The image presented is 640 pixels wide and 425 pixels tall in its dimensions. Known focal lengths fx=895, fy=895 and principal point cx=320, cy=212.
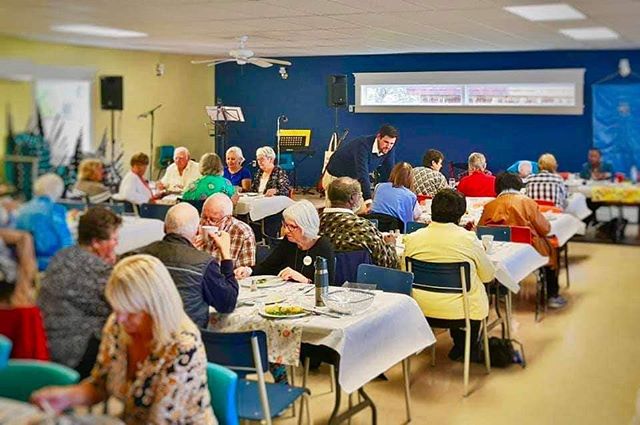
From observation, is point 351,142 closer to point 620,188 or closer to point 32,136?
point 620,188

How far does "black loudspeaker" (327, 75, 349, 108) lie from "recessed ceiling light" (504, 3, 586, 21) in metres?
1.20

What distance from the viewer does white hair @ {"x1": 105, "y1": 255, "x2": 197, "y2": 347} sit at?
10.1ft

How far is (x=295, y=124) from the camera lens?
512cm

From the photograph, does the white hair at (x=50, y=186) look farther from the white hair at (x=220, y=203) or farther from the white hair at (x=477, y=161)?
the white hair at (x=477, y=161)

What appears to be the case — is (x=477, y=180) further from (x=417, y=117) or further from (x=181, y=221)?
(x=181, y=221)

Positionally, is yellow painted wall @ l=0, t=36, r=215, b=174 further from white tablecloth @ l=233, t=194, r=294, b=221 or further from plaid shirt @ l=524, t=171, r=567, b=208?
plaid shirt @ l=524, t=171, r=567, b=208

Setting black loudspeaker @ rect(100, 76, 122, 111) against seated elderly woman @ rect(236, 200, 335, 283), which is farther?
seated elderly woman @ rect(236, 200, 335, 283)

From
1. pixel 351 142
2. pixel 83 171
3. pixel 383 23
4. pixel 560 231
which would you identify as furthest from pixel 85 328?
pixel 560 231

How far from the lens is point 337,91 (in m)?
5.22

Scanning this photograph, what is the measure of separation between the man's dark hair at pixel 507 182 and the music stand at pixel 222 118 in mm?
2663

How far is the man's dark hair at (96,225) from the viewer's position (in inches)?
137

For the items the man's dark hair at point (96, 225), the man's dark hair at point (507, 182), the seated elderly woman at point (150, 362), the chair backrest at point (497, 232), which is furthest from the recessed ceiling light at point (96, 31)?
the chair backrest at point (497, 232)

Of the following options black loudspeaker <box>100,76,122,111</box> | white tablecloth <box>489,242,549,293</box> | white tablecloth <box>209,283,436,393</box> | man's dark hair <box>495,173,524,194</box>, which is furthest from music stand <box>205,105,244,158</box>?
man's dark hair <box>495,173,524,194</box>

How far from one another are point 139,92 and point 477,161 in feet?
9.94
